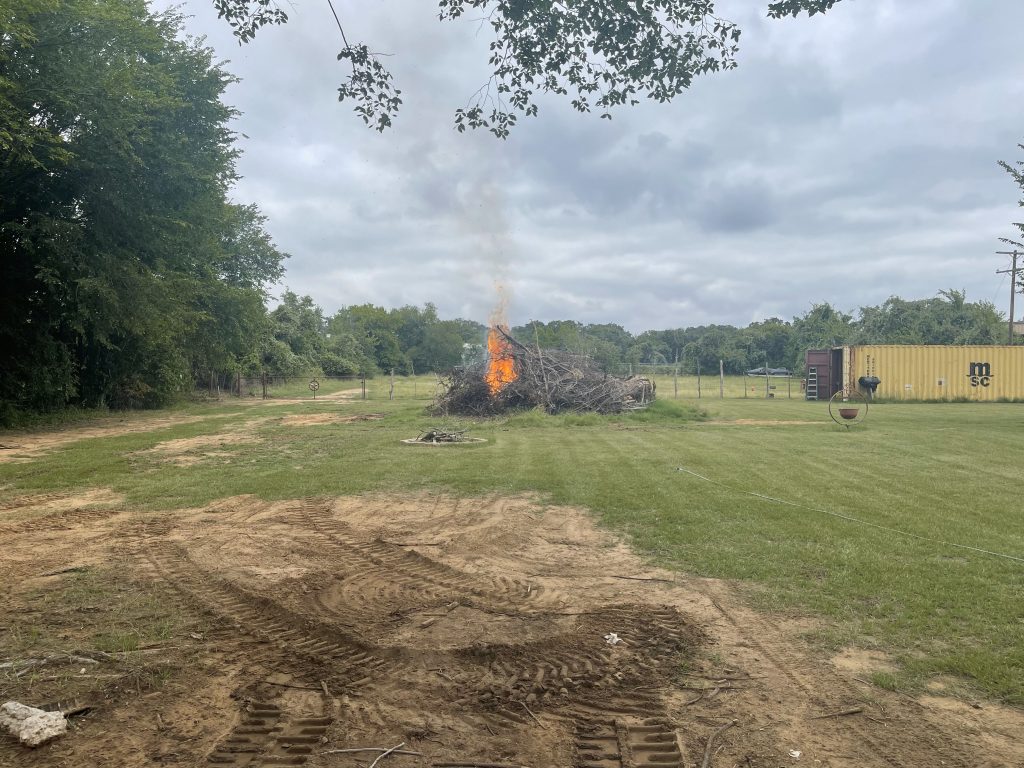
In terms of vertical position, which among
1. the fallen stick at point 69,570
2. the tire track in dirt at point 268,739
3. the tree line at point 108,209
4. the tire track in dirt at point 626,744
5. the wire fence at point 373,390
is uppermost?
the tree line at point 108,209

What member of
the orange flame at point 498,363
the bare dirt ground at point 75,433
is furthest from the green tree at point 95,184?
the orange flame at point 498,363

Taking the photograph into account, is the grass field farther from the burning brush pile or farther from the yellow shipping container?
the yellow shipping container

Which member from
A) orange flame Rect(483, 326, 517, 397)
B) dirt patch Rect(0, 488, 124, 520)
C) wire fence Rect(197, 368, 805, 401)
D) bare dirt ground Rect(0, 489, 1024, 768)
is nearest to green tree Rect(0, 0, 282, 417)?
dirt patch Rect(0, 488, 124, 520)

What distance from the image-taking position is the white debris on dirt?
2.68 metres

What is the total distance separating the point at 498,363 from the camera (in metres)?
20.0

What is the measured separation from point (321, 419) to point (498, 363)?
554 cm

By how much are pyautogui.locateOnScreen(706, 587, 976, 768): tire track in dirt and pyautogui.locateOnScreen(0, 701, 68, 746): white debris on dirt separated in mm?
3313

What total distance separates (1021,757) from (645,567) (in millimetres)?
2638

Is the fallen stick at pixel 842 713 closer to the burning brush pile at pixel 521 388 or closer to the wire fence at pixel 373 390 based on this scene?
the burning brush pile at pixel 521 388

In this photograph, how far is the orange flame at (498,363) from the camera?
19594 millimetres

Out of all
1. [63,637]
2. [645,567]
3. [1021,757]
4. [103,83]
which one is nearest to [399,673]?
[63,637]

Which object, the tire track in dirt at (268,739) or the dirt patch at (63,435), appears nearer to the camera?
Answer: the tire track in dirt at (268,739)

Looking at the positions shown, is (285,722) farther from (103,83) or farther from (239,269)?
(239,269)

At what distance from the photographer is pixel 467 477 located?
8945 mm
